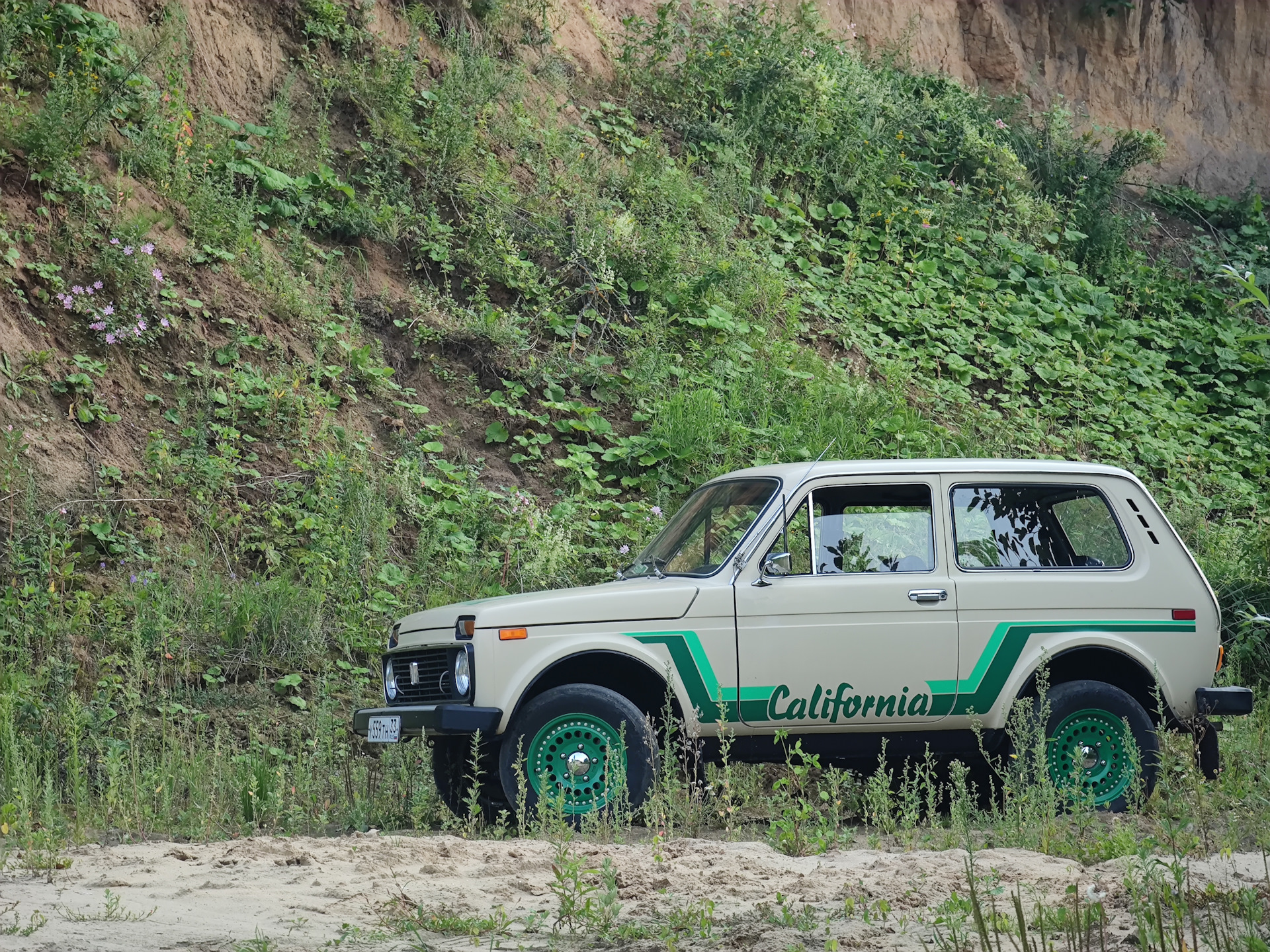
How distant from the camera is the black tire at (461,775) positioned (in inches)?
254

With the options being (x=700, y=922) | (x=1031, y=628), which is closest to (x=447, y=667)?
(x=700, y=922)

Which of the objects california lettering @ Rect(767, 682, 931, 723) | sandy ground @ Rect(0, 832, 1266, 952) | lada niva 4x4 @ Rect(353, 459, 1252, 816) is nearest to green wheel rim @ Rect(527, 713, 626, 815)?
lada niva 4x4 @ Rect(353, 459, 1252, 816)

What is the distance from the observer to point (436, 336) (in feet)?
38.8

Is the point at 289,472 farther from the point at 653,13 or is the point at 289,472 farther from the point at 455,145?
the point at 653,13

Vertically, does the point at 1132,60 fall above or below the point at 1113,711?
above

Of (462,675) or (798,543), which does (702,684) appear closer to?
(798,543)

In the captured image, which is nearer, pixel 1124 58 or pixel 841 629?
pixel 841 629

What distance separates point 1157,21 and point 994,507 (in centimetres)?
1803

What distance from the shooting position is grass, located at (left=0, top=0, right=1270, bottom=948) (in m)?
6.85

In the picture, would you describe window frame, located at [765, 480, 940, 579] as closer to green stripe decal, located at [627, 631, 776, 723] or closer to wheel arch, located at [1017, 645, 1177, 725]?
green stripe decal, located at [627, 631, 776, 723]

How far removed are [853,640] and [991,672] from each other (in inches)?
29.8

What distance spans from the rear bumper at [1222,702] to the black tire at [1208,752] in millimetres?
97

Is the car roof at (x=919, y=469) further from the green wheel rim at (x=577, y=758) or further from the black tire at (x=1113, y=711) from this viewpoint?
the green wheel rim at (x=577, y=758)

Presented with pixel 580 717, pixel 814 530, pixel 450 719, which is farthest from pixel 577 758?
pixel 814 530
